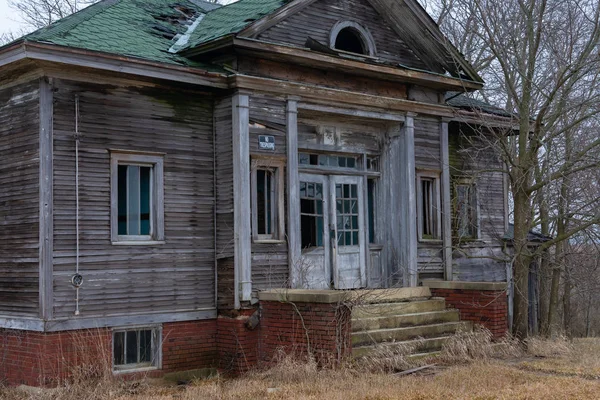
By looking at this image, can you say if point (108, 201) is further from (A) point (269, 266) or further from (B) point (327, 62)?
(B) point (327, 62)

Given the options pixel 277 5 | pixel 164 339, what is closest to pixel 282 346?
pixel 164 339

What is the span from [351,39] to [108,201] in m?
6.06

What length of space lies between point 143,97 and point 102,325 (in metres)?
3.52

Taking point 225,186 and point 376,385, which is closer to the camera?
point 376,385

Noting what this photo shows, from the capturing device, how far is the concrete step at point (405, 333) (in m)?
12.3

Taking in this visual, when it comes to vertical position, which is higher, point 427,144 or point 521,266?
point 427,144

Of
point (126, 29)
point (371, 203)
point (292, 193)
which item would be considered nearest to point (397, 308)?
point (292, 193)

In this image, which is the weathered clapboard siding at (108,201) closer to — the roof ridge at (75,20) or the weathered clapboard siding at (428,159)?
the roof ridge at (75,20)

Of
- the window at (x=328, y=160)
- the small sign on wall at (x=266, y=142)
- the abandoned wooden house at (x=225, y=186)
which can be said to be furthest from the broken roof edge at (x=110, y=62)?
the window at (x=328, y=160)

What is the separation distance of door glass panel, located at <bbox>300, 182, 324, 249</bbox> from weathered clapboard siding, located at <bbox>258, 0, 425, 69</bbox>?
2.58 metres

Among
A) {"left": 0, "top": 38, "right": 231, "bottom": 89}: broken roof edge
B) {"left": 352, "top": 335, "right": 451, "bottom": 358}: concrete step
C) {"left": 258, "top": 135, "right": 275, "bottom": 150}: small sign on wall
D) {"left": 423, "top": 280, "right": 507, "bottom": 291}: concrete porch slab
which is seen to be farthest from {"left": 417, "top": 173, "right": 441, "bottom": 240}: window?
{"left": 0, "top": 38, "right": 231, "bottom": 89}: broken roof edge

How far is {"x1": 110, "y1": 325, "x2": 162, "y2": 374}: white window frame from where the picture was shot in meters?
11.9

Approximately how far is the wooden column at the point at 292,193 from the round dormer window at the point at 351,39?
5.85 ft

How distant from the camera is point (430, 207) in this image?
16.5 metres
